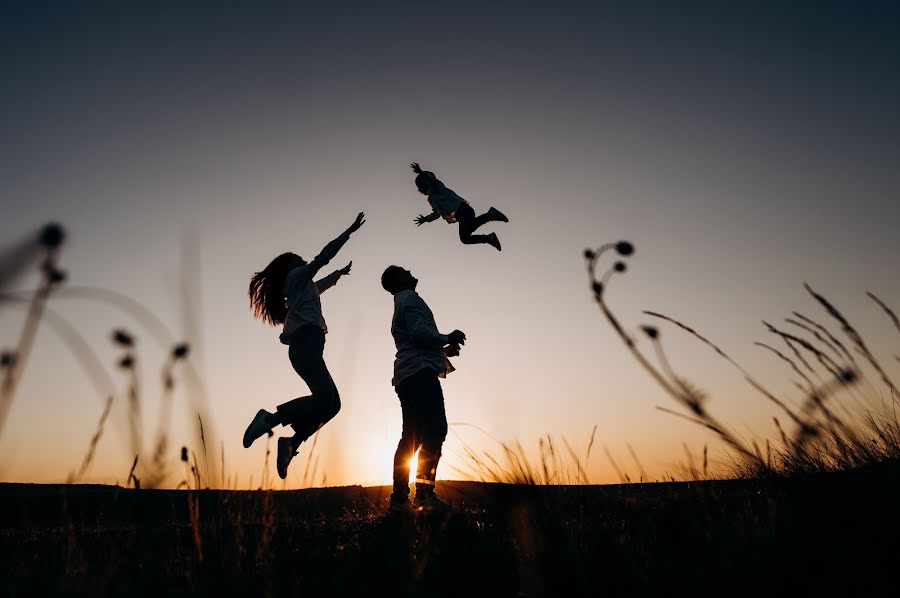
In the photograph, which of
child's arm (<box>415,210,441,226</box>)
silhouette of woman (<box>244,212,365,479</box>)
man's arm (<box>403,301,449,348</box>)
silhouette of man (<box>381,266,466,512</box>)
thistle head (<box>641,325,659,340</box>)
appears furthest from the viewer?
child's arm (<box>415,210,441,226</box>)

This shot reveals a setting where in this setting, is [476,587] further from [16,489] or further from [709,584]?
[16,489]

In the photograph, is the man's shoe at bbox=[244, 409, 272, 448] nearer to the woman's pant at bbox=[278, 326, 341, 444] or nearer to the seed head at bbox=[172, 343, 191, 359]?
the woman's pant at bbox=[278, 326, 341, 444]

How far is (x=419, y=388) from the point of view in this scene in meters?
5.52

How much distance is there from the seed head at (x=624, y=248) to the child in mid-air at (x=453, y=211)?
7168 millimetres

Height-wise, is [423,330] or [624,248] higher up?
[423,330]

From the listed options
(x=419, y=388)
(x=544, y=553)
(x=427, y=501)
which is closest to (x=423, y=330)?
(x=419, y=388)

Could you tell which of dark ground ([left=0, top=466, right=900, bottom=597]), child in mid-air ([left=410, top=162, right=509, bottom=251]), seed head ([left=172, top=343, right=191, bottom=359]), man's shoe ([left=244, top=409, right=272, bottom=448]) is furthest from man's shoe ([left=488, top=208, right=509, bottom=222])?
seed head ([left=172, top=343, right=191, bottom=359])

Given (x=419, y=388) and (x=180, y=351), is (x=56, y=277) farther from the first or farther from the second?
(x=419, y=388)

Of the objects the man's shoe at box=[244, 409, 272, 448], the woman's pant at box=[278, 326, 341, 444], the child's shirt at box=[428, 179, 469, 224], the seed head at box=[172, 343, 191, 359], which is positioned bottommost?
the seed head at box=[172, 343, 191, 359]

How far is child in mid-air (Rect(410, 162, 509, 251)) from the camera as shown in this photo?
29.0 ft

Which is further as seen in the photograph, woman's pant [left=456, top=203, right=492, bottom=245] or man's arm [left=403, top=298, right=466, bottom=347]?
woman's pant [left=456, top=203, right=492, bottom=245]

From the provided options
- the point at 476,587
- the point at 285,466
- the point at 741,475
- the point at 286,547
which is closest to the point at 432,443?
the point at 285,466

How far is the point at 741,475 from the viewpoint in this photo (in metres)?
5.41

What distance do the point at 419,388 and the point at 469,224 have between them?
3853mm
